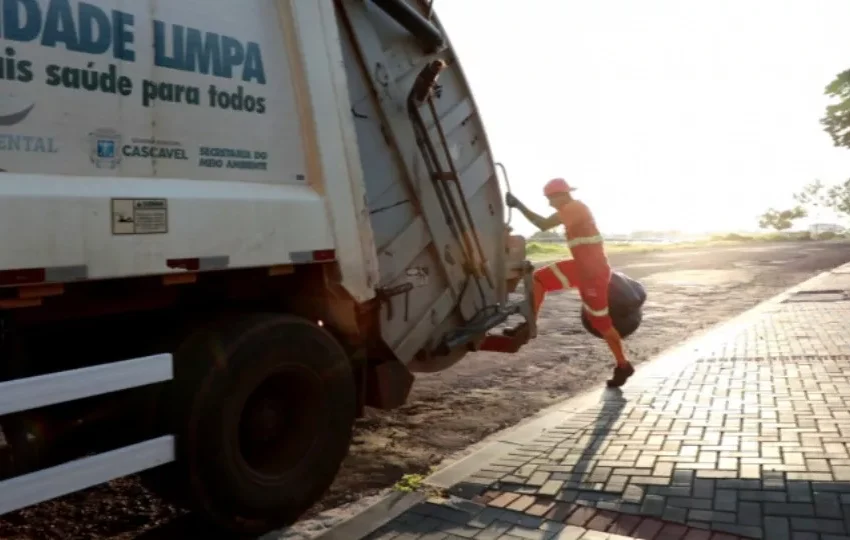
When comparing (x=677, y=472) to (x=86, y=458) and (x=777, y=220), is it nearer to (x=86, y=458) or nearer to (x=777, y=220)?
(x=86, y=458)

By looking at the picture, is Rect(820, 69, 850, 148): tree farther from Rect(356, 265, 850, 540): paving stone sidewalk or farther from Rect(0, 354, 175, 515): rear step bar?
Rect(0, 354, 175, 515): rear step bar

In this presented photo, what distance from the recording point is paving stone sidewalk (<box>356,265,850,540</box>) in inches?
142

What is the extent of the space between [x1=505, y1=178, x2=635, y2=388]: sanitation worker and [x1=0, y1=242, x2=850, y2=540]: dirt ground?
0.56 metres

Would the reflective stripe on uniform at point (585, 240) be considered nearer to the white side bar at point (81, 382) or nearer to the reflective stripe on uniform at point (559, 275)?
the reflective stripe on uniform at point (559, 275)

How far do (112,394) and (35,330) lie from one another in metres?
0.42

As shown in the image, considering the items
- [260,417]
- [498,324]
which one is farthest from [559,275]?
[260,417]

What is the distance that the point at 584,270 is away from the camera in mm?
6828

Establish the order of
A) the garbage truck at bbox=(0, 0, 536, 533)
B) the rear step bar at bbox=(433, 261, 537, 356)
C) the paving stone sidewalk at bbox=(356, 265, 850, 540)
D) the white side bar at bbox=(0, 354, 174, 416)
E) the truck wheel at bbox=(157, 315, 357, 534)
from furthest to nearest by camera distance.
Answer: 1. the rear step bar at bbox=(433, 261, 537, 356)
2. the paving stone sidewalk at bbox=(356, 265, 850, 540)
3. the truck wheel at bbox=(157, 315, 357, 534)
4. the garbage truck at bbox=(0, 0, 536, 533)
5. the white side bar at bbox=(0, 354, 174, 416)

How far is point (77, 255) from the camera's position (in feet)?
9.48

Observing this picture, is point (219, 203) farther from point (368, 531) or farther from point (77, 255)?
point (368, 531)

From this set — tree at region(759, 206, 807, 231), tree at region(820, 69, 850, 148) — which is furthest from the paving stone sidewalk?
tree at region(759, 206, 807, 231)

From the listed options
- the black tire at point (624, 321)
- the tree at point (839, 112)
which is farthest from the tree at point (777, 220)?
the black tire at point (624, 321)

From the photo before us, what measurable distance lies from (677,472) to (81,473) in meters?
2.96

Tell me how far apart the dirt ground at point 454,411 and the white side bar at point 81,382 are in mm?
959
